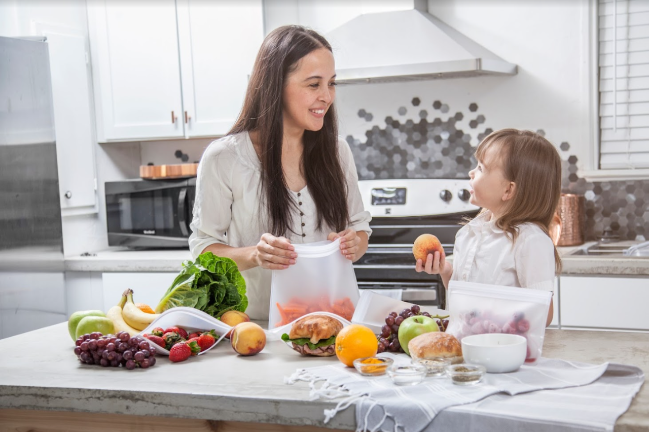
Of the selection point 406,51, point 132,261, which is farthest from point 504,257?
point 132,261

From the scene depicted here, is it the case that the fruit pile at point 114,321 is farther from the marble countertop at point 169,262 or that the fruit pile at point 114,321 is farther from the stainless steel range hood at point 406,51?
the stainless steel range hood at point 406,51

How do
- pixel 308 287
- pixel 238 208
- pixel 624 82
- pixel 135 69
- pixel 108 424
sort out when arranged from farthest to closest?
1. pixel 135 69
2. pixel 624 82
3. pixel 238 208
4. pixel 308 287
5. pixel 108 424

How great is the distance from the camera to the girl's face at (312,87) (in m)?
2.02

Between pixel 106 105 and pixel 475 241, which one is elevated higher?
pixel 106 105

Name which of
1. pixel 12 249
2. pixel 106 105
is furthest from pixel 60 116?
pixel 12 249

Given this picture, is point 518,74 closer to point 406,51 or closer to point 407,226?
point 406,51

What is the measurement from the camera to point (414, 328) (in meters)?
1.47

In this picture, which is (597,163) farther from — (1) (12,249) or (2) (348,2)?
(1) (12,249)

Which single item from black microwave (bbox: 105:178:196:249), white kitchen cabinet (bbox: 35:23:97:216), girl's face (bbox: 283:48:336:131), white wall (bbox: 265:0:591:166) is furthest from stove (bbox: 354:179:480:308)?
white kitchen cabinet (bbox: 35:23:97:216)

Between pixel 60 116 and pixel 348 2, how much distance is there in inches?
61.3

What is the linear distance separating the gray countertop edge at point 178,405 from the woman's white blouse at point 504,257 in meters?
0.56

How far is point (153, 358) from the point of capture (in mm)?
1531

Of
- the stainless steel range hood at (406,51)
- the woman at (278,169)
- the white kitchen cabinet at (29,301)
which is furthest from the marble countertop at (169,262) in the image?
the woman at (278,169)

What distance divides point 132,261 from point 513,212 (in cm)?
225
